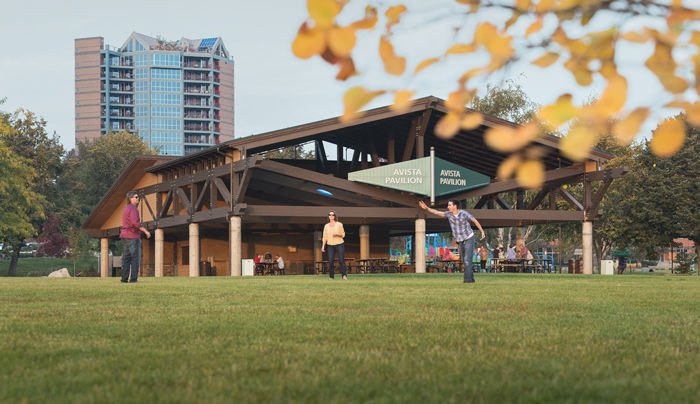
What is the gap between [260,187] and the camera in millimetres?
34156

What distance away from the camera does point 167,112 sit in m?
144

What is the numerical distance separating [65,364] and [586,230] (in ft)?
102

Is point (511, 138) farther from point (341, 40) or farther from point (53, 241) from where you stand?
point (53, 241)

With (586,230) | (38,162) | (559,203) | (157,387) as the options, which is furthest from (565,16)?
(38,162)

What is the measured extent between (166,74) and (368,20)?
148m

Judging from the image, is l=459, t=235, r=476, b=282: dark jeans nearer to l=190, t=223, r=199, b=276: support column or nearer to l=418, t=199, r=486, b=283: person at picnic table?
l=418, t=199, r=486, b=283: person at picnic table

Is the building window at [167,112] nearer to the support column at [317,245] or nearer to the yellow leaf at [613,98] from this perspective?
the support column at [317,245]

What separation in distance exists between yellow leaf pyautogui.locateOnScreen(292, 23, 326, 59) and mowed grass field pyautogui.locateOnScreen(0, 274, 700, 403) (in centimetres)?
160

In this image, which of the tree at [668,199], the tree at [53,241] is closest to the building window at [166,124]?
the tree at [53,241]

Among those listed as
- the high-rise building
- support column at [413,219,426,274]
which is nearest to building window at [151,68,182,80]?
the high-rise building

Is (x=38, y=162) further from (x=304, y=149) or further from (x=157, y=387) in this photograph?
(x=157, y=387)

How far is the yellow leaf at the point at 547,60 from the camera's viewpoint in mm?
2316

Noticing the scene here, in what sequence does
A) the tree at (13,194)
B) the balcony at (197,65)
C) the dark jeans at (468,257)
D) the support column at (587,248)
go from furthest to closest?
the balcony at (197,65)
the tree at (13,194)
the support column at (587,248)
the dark jeans at (468,257)

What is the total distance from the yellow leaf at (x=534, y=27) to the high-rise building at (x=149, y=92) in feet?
474
